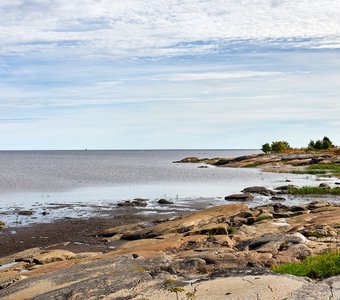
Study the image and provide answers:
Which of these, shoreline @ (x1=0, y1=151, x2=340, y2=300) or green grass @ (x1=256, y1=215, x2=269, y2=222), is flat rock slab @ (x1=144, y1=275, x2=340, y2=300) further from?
green grass @ (x1=256, y1=215, x2=269, y2=222)

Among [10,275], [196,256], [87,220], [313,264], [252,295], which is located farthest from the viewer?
[87,220]

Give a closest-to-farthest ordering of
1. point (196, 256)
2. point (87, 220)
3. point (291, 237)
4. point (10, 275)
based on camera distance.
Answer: point (196, 256), point (10, 275), point (291, 237), point (87, 220)

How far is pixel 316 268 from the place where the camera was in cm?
1295

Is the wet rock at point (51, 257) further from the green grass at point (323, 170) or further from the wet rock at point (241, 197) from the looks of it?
the green grass at point (323, 170)

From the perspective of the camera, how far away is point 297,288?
37.0 feet

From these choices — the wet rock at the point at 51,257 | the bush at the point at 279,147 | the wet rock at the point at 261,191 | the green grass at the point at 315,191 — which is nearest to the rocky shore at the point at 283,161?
the bush at the point at 279,147

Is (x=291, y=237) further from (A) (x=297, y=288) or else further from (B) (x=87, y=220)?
(B) (x=87, y=220)

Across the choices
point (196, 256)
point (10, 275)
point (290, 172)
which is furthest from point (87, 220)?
point (290, 172)

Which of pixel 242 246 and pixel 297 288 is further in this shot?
pixel 242 246

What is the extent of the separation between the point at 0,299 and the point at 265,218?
1922 centimetres

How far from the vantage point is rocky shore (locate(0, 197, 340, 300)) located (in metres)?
11.6

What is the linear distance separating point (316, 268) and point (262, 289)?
2376mm

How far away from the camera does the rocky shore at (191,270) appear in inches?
457

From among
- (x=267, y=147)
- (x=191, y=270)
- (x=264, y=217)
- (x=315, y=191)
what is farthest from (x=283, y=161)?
(x=191, y=270)
